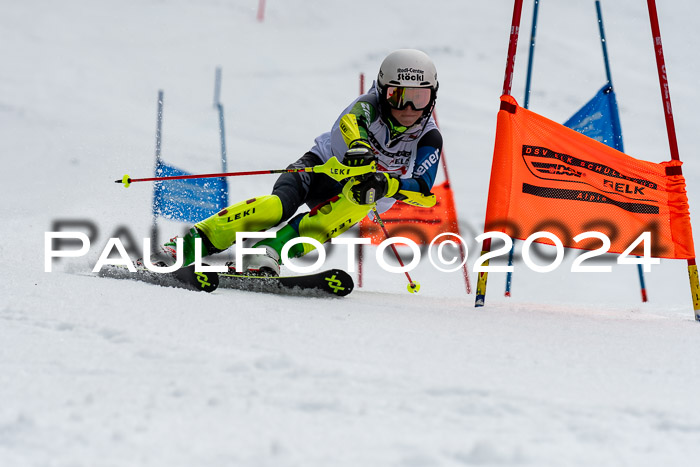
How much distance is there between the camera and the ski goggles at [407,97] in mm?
3131

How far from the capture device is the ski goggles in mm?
3131

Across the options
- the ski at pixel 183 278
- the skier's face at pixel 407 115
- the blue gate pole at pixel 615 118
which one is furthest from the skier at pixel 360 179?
the blue gate pole at pixel 615 118

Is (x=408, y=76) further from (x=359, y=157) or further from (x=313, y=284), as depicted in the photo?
(x=313, y=284)

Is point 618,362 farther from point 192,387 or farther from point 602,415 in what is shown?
point 192,387

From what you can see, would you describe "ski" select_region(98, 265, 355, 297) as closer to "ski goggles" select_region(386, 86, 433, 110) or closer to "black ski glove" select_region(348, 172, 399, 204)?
"black ski glove" select_region(348, 172, 399, 204)

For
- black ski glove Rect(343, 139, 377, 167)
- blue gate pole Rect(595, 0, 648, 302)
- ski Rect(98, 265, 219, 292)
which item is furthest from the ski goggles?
blue gate pole Rect(595, 0, 648, 302)

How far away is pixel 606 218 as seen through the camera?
9.61ft

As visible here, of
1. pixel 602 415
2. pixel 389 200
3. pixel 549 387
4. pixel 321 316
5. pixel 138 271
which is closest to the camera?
pixel 602 415

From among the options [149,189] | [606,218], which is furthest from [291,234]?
[149,189]

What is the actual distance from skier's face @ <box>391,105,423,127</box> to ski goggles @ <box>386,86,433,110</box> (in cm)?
2

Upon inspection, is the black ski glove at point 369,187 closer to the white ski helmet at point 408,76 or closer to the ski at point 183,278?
the white ski helmet at point 408,76

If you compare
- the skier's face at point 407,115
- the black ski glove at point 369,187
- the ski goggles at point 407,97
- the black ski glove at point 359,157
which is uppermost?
the ski goggles at point 407,97

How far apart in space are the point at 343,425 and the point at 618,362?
98 cm

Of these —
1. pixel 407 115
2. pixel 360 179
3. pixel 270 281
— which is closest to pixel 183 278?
pixel 270 281
